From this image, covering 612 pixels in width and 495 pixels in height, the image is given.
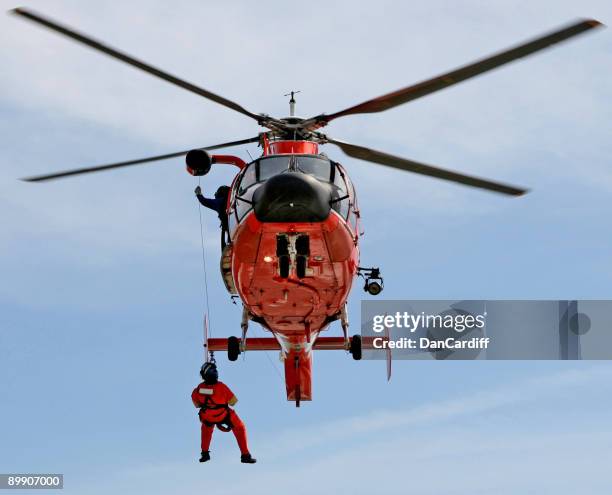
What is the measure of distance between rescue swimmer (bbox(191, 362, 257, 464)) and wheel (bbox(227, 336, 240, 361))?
82 centimetres

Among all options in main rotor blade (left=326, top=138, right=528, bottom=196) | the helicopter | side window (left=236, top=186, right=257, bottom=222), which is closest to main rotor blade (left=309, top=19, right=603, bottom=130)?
the helicopter

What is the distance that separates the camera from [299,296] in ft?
68.8

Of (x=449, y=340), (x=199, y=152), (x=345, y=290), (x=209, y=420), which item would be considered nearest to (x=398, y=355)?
(x=449, y=340)

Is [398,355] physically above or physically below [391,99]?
below

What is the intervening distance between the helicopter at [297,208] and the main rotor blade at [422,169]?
0.07 feet

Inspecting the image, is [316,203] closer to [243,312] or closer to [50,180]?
[243,312]

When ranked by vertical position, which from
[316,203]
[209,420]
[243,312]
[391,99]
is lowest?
[209,420]

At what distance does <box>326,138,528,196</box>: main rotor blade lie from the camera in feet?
71.8

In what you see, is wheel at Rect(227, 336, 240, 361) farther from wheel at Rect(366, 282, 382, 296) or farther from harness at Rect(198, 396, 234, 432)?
wheel at Rect(366, 282, 382, 296)

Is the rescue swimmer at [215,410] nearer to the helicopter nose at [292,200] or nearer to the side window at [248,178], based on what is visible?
the side window at [248,178]

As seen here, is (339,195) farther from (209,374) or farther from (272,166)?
(209,374)

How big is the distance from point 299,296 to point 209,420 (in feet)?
14.7

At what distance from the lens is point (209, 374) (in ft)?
79.0

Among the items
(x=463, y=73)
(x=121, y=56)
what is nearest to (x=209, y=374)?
(x=121, y=56)
